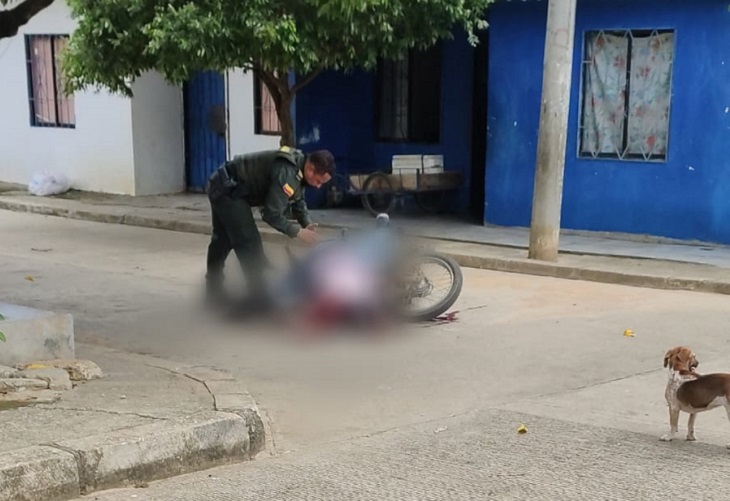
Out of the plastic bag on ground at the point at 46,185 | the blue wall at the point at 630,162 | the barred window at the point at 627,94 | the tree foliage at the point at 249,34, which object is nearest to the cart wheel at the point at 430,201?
the blue wall at the point at 630,162

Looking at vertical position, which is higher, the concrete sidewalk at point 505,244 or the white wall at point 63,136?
the white wall at point 63,136

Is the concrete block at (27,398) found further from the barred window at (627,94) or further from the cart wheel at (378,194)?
the cart wheel at (378,194)

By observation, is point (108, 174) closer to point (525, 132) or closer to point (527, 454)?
point (525, 132)

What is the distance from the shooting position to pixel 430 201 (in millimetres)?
15508

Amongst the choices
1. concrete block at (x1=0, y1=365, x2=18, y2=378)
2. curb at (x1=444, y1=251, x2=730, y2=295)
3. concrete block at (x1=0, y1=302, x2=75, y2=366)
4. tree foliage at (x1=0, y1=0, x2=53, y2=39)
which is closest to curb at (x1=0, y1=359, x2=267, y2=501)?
concrete block at (x1=0, y1=365, x2=18, y2=378)

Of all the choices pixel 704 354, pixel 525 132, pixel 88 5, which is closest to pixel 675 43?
pixel 525 132

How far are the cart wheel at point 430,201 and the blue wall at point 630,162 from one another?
5.00ft

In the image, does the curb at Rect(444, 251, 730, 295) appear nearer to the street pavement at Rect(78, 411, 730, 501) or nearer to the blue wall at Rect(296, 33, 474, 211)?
the blue wall at Rect(296, 33, 474, 211)

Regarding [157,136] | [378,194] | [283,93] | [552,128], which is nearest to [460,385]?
[552,128]

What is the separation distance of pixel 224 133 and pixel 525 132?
6.01 m

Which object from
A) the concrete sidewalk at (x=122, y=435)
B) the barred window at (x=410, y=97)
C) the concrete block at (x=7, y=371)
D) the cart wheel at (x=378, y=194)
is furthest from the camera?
the barred window at (x=410, y=97)

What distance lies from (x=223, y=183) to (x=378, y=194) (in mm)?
6760

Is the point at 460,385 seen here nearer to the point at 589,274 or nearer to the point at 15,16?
the point at 15,16

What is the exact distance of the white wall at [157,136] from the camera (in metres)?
17.8
